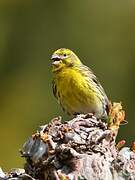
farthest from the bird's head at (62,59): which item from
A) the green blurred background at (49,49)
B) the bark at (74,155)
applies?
the bark at (74,155)

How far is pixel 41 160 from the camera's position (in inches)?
130

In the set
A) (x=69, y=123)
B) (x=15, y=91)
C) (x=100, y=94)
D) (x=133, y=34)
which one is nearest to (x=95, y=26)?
(x=133, y=34)

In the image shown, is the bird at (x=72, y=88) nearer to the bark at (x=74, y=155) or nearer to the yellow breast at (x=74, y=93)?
the yellow breast at (x=74, y=93)

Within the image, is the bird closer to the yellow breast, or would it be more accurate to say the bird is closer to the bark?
the yellow breast

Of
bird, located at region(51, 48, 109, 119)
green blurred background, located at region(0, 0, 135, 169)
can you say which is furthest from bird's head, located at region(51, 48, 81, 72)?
green blurred background, located at region(0, 0, 135, 169)

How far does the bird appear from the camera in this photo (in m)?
6.52

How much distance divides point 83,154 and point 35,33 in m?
8.35

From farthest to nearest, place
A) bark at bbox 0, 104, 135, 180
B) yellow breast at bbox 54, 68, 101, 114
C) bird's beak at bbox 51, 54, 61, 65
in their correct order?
1. bird's beak at bbox 51, 54, 61, 65
2. yellow breast at bbox 54, 68, 101, 114
3. bark at bbox 0, 104, 135, 180

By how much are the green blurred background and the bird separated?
274 centimetres

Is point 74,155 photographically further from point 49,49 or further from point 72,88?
point 49,49

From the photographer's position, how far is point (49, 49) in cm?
1113

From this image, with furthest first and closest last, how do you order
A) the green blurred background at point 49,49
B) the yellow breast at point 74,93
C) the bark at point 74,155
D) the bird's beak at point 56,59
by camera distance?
the green blurred background at point 49,49 < the bird's beak at point 56,59 < the yellow breast at point 74,93 < the bark at point 74,155

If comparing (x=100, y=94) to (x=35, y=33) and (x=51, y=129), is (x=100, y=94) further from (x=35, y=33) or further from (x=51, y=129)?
(x=35, y=33)

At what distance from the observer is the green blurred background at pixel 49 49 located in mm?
10367
